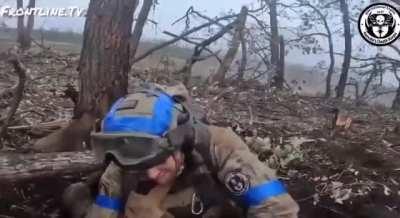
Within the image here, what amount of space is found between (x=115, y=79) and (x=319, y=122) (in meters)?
3.60

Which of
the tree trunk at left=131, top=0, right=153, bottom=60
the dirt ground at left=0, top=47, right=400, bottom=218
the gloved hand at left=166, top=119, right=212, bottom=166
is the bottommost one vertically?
the dirt ground at left=0, top=47, right=400, bottom=218

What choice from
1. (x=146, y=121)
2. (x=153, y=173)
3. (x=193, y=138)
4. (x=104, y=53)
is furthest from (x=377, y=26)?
(x=146, y=121)

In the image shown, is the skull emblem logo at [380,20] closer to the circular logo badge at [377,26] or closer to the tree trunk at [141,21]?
the circular logo badge at [377,26]

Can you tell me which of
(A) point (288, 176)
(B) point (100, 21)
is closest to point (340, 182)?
(A) point (288, 176)

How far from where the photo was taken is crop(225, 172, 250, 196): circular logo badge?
7.44ft

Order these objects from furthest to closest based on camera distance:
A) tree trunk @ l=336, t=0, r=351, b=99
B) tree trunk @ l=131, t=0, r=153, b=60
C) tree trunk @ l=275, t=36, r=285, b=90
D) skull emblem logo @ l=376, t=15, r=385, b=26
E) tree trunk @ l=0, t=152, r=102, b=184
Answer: tree trunk @ l=336, t=0, r=351, b=99
tree trunk @ l=275, t=36, r=285, b=90
tree trunk @ l=131, t=0, r=153, b=60
skull emblem logo @ l=376, t=15, r=385, b=26
tree trunk @ l=0, t=152, r=102, b=184

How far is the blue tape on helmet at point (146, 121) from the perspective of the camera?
6.63 ft

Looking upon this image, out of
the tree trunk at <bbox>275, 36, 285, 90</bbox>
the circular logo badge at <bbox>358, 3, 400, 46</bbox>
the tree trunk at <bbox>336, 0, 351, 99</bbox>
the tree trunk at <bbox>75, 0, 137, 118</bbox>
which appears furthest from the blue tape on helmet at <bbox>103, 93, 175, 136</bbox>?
the tree trunk at <bbox>336, 0, 351, 99</bbox>

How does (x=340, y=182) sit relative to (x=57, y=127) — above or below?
below

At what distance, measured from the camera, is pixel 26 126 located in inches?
177

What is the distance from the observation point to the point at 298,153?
15.1 ft

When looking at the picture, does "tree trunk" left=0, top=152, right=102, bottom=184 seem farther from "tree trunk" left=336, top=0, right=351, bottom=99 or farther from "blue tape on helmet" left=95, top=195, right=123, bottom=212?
"tree trunk" left=336, top=0, right=351, bottom=99

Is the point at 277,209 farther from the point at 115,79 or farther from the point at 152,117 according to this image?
the point at 115,79

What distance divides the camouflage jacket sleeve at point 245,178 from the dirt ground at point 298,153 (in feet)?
4.98
